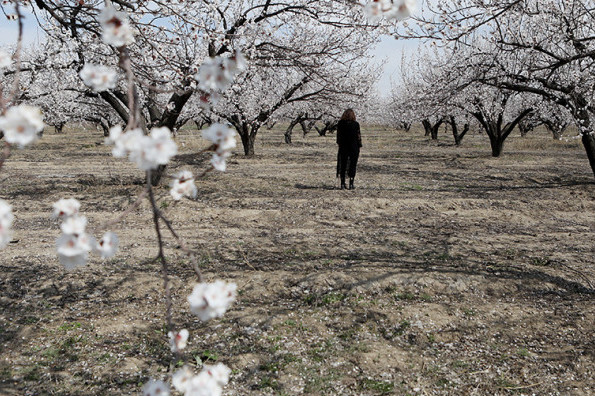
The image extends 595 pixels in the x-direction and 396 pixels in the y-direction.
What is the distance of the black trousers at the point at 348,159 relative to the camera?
10047 millimetres

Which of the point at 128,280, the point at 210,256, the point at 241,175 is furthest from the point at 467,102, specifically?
the point at 128,280

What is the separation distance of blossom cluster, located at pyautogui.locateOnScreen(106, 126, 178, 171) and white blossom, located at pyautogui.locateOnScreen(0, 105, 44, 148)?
22 cm

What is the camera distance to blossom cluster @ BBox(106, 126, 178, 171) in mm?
1293

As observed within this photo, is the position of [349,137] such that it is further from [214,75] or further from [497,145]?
[497,145]

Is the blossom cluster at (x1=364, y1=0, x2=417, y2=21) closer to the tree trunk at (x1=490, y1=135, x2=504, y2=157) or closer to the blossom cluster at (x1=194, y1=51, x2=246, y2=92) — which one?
the blossom cluster at (x1=194, y1=51, x2=246, y2=92)

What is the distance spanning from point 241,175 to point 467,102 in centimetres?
1090

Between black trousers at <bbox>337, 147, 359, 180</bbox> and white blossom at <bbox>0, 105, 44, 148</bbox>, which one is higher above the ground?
white blossom at <bbox>0, 105, 44, 148</bbox>

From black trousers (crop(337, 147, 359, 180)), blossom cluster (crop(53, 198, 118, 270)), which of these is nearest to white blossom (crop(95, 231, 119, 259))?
blossom cluster (crop(53, 198, 118, 270))

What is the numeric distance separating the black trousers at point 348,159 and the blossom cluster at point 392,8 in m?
8.22

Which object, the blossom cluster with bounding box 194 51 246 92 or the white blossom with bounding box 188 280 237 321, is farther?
the blossom cluster with bounding box 194 51 246 92

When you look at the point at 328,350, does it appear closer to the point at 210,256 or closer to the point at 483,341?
the point at 483,341

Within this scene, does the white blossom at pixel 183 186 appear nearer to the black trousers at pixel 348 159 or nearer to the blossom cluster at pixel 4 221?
the blossom cluster at pixel 4 221

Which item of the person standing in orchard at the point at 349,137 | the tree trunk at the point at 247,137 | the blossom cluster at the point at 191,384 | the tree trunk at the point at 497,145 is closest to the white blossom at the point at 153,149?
the blossom cluster at the point at 191,384

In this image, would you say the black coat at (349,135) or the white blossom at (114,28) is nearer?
the white blossom at (114,28)
